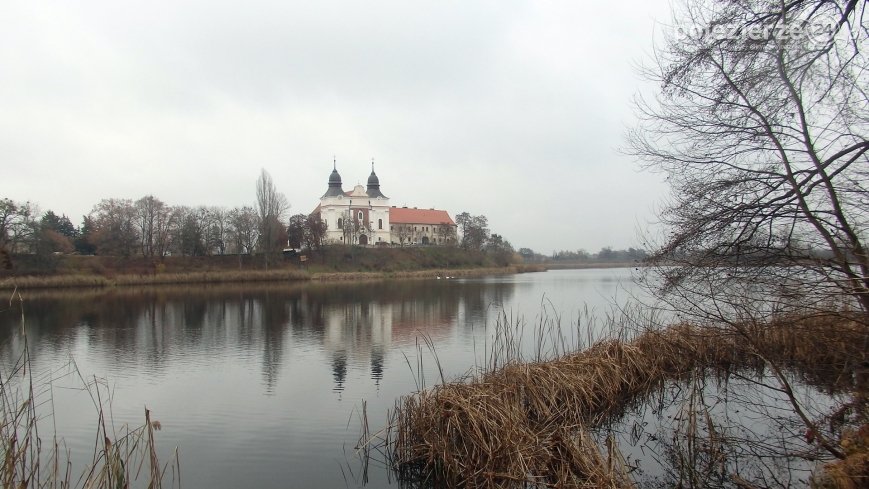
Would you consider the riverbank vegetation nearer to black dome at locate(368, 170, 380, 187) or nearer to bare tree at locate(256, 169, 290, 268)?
bare tree at locate(256, 169, 290, 268)

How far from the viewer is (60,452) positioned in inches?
336

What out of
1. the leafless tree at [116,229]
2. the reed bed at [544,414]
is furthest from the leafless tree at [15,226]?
the reed bed at [544,414]

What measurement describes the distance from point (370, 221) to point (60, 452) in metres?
86.9

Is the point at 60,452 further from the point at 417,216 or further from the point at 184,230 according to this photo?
the point at 417,216

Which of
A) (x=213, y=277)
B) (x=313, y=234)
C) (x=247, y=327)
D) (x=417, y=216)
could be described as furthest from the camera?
(x=417, y=216)

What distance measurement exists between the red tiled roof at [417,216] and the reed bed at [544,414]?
94.1 m

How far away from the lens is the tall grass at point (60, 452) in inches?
175

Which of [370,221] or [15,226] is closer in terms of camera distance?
[15,226]

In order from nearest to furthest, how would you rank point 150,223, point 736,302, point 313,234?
point 736,302 → point 150,223 → point 313,234

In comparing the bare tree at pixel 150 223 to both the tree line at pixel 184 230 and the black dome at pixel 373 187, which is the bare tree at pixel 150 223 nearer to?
the tree line at pixel 184 230

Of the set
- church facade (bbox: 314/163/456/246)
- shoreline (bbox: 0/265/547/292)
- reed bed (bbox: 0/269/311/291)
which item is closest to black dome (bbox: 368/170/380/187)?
church facade (bbox: 314/163/456/246)

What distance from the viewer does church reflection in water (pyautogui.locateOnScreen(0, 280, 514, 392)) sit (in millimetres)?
16562

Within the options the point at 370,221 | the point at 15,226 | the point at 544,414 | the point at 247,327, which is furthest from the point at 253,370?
the point at 370,221

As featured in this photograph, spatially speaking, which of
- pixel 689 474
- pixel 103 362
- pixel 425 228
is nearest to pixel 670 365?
pixel 689 474
